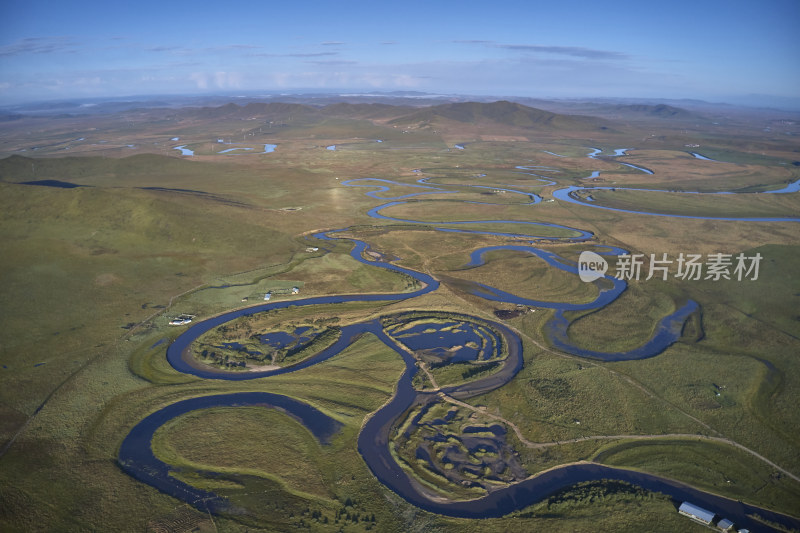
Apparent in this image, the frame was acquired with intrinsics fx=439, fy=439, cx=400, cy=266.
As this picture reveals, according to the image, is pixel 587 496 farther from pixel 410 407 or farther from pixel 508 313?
pixel 508 313

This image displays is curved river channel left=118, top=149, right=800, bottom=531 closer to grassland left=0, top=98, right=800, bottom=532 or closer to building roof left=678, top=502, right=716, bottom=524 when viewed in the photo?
grassland left=0, top=98, right=800, bottom=532

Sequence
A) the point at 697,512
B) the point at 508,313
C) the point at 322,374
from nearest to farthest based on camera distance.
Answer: the point at 697,512 → the point at 322,374 → the point at 508,313

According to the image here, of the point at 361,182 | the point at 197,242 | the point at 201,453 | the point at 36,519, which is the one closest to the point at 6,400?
the point at 36,519

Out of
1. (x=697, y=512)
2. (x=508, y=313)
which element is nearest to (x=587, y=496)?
(x=697, y=512)

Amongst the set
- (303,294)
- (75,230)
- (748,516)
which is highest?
(75,230)

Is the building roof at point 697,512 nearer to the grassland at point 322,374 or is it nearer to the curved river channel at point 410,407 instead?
the grassland at point 322,374

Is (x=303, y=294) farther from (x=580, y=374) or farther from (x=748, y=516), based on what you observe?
(x=748, y=516)
